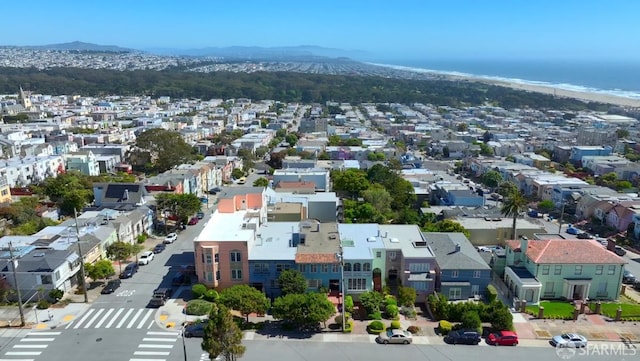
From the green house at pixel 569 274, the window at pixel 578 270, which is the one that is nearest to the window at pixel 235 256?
the green house at pixel 569 274

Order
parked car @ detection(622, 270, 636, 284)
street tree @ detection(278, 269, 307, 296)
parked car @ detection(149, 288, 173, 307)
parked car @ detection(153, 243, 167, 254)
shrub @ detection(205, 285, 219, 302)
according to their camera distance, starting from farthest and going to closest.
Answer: parked car @ detection(153, 243, 167, 254)
parked car @ detection(622, 270, 636, 284)
shrub @ detection(205, 285, 219, 302)
parked car @ detection(149, 288, 173, 307)
street tree @ detection(278, 269, 307, 296)

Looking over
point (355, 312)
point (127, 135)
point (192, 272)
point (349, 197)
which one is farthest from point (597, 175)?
point (127, 135)

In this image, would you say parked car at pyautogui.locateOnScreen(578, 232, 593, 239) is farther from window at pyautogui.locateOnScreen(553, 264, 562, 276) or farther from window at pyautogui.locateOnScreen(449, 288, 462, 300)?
window at pyautogui.locateOnScreen(449, 288, 462, 300)

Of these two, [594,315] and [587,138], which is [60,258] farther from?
[587,138]

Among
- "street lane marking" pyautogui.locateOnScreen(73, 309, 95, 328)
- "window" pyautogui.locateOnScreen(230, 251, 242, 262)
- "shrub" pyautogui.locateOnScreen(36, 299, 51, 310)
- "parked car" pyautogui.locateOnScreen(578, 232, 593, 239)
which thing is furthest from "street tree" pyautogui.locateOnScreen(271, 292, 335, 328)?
"parked car" pyautogui.locateOnScreen(578, 232, 593, 239)

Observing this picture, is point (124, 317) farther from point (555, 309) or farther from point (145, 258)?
point (555, 309)

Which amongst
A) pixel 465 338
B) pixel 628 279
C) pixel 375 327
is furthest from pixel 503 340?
pixel 628 279

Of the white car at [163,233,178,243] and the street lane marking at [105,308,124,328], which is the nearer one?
the street lane marking at [105,308,124,328]

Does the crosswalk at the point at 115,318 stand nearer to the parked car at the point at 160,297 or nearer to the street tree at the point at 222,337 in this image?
the parked car at the point at 160,297

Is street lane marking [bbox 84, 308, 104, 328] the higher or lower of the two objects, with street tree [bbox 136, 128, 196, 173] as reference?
lower
